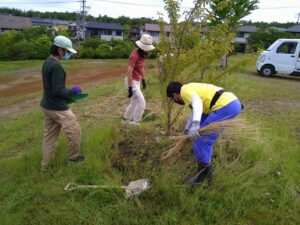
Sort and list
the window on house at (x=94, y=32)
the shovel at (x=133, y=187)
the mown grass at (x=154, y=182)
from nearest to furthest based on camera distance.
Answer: the mown grass at (x=154, y=182) → the shovel at (x=133, y=187) → the window on house at (x=94, y=32)

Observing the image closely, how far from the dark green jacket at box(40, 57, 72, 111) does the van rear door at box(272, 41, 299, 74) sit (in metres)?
11.4

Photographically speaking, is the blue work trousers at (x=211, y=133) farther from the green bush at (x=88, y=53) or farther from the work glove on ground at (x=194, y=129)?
the green bush at (x=88, y=53)

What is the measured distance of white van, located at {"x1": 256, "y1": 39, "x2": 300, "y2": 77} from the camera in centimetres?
1248

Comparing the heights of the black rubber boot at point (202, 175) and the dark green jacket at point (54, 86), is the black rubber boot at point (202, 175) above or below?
below

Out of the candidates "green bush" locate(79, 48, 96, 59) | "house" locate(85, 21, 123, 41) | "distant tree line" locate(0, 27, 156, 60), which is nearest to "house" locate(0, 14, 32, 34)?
"house" locate(85, 21, 123, 41)

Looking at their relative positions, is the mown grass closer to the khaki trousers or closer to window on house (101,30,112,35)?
the khaki trousers

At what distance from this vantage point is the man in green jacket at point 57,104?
11.6ft

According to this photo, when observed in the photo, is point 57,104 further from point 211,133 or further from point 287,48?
point 287,48

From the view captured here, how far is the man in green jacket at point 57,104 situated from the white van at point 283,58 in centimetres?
1076

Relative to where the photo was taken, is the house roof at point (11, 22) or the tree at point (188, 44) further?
the house roof at point (11, 22)

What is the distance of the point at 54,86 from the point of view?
3.54m

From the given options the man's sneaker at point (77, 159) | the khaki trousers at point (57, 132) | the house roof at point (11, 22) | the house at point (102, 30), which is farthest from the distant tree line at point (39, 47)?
the man's sneaker at point (77, 159)

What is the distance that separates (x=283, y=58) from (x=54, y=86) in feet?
38.1

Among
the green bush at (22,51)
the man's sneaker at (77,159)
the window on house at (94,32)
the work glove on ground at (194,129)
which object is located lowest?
the green bush at (22,51)
